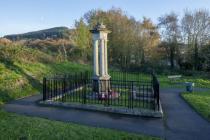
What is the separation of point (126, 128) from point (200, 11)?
34.2 m

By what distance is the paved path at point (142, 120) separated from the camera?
25.9 feet

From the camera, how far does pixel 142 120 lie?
30.4 feet

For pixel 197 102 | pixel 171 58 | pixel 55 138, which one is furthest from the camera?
pixel 171 58

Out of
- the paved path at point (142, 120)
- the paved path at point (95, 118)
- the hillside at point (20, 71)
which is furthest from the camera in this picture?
the hillside at point (20, 71)

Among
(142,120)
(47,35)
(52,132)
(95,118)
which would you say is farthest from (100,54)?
(47,35)

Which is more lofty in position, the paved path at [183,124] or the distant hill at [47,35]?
the distant hill at [47,35]

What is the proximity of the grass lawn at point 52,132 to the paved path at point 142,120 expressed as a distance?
875mm

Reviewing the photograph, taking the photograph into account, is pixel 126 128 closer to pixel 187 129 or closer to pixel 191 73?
pixel 187 129

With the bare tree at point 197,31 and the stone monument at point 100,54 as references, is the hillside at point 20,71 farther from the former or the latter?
the bare tree at point 197,31

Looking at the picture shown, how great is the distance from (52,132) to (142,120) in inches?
137

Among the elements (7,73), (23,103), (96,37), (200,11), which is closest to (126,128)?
(23,103)

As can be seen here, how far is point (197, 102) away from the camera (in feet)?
41.9

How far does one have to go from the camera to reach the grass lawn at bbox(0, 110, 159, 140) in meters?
6.83

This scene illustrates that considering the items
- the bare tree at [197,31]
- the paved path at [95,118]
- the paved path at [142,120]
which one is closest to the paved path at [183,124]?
the paved path at [142,120]
